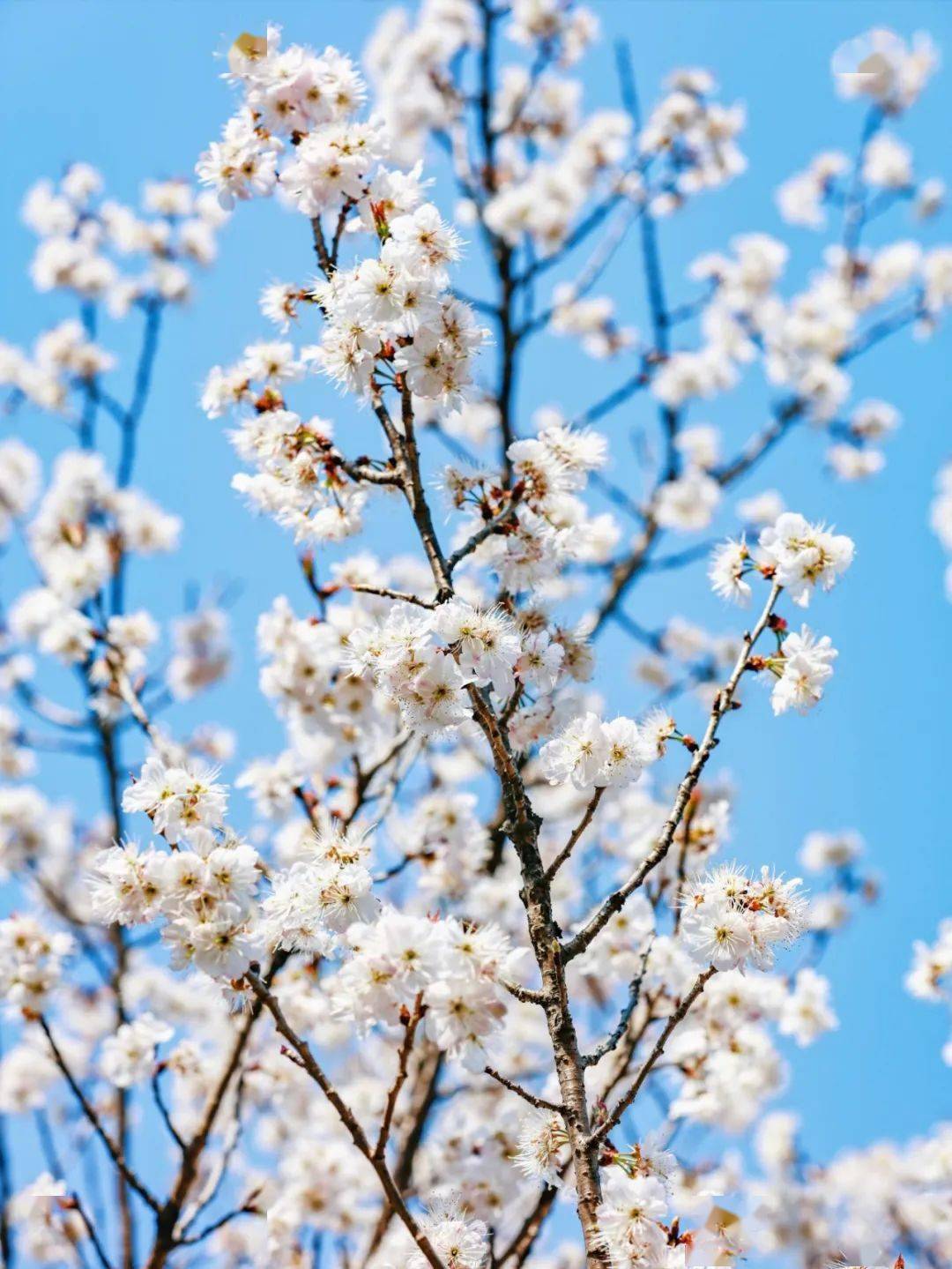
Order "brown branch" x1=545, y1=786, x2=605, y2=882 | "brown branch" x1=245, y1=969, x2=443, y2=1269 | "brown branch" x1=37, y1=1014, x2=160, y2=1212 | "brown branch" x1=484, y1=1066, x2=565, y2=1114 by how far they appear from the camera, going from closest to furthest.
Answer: "brown branch" x1=245, y1=969, x2=443, y2=1269
"brown branch" x1=484, y1=1066, x2=565, y2=1114
"brown branch" x1=545, y1=786, x2=605, y2=882
"brown branch" x1=37, y1=1014, x2=160, y2=1212

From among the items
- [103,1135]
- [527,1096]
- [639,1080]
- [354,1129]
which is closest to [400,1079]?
[354,1129]

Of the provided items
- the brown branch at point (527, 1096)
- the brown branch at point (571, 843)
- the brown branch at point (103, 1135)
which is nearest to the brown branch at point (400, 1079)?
the brown branch at point (527, 1096)

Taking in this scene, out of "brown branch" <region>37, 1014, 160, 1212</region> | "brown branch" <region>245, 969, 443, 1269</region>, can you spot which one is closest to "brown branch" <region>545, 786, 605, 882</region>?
"brown branch" <region>245, 969, 443, 1269</region>

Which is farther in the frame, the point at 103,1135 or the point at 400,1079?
the point at 103,1135

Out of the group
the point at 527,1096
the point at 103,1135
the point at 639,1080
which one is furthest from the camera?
the point at 103,1135

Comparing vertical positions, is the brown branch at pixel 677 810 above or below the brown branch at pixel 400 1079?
above

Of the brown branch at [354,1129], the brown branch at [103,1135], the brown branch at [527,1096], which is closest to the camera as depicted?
the brown branch at [354,1129]

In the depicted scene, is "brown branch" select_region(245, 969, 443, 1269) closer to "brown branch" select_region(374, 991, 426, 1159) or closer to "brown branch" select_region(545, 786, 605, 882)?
"brown branch" select_region(374, 991, 426, 1159)

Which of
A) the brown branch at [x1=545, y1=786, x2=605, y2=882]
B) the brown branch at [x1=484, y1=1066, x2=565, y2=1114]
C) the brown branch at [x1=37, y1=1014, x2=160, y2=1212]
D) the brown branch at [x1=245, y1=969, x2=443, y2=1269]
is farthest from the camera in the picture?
the brown branch at [x1=37, y1=1014, x2=160, y2=1212]

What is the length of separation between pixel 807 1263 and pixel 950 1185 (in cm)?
391

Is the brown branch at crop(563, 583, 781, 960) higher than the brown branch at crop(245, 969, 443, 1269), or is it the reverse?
the brown branch at crop(563, 583, 781, 960)

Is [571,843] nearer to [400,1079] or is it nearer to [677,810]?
[677,810]

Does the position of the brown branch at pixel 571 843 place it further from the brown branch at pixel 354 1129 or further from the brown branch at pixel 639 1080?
the brown branch at pixel 354 1129

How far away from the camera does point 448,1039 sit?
7.30 ft
